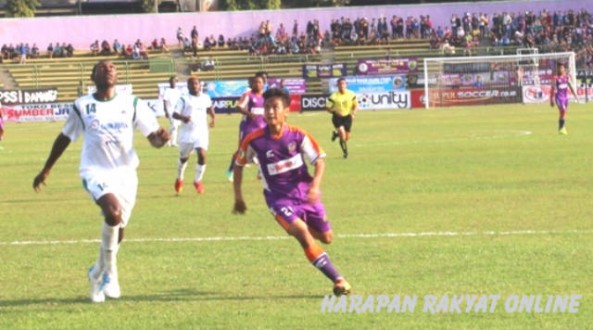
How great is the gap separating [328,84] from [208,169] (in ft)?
134

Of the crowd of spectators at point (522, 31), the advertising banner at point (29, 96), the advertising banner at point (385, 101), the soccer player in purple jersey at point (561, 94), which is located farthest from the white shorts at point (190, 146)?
the crowd of spectators at point (522, 31)

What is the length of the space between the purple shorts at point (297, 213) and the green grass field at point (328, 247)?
24.2 inches

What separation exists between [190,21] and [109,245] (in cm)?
7058

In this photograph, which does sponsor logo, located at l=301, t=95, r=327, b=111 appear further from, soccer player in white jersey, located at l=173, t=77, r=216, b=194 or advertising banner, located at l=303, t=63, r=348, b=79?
soccer player in white jersey, located at l=173, t=77, r=216, b=194

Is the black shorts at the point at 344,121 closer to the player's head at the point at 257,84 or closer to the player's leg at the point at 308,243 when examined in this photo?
the player's head at the point at 257,84

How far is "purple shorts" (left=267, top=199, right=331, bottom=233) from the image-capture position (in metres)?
10.2

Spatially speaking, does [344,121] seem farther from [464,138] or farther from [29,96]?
[29,96]

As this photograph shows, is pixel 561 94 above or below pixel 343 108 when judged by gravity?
below

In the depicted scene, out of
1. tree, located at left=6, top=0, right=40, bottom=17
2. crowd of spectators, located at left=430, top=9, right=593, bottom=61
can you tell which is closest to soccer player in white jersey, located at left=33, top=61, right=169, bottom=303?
crowd of spectators, located at left=430, top=9, right=593, bottom=61

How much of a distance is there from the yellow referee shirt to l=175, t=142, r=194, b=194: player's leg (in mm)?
9484

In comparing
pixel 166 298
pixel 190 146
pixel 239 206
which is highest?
pixel 239 206

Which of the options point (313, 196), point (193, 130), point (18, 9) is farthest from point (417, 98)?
point (313, 196)

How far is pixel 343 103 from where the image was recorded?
31.0 m

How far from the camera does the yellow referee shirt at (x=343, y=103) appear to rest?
101 ft
